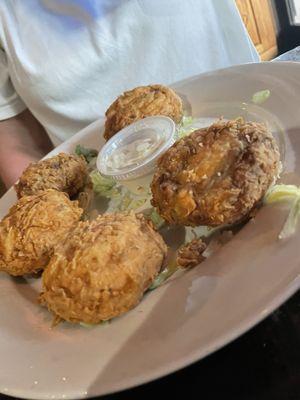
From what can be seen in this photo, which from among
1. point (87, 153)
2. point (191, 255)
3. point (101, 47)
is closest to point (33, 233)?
point (191, 255)

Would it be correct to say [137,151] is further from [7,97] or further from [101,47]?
[7,97]

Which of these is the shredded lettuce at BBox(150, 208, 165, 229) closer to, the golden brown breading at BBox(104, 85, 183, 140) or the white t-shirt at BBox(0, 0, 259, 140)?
the golden brown breading at BBox(104, 85, 183, 140)

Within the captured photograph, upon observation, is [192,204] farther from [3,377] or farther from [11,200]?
[11,200]

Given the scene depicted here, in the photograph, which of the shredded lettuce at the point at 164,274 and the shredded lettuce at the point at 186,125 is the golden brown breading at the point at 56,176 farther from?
the shredded lettuce at the point at 164,274

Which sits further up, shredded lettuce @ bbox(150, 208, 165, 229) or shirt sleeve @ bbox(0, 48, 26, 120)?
shirt sleeve @ bbox(0, 48, 26, 120)

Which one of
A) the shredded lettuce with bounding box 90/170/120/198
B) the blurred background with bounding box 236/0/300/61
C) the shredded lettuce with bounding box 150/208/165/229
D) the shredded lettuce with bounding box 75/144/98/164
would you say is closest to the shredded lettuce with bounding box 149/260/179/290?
the shredded lettuce with bounding box 150/208/165/229

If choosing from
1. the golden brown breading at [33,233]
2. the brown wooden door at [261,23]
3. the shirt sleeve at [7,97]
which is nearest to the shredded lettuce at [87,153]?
the golden brown breading at [33,233]

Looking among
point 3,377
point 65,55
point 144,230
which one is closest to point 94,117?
point 65,55
